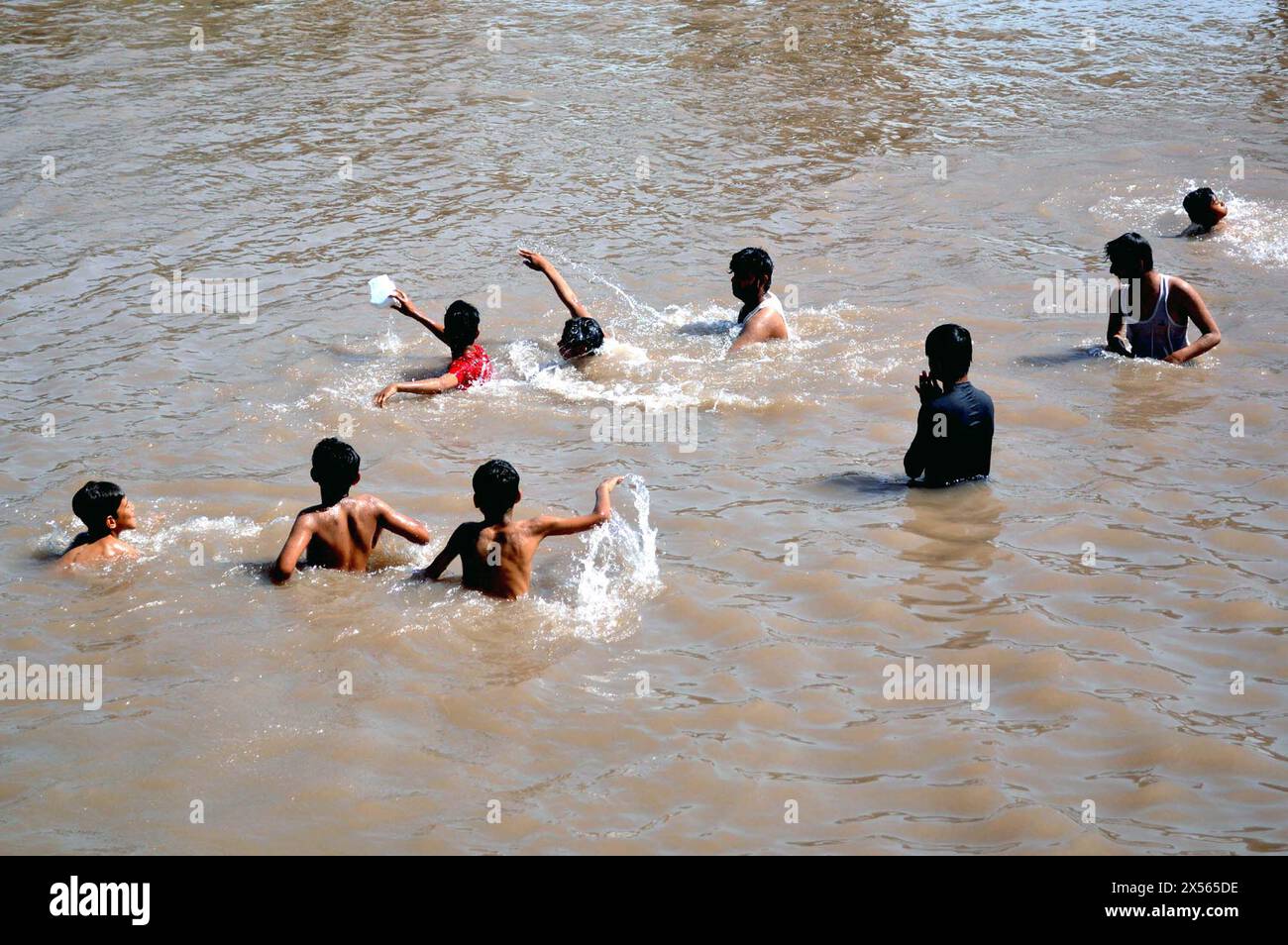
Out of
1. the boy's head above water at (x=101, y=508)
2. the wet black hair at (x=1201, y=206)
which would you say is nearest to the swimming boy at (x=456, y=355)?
the boy's head above water at (x=101, y=508)

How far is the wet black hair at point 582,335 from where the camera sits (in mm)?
9047

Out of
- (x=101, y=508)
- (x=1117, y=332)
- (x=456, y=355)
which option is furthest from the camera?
(x=1117, y=332)

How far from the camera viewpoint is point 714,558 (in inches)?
260

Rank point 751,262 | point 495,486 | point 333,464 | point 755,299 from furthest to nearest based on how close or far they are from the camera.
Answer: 1. point 755,299
2. point 751,262
3. point 333,464
4. point 495,486

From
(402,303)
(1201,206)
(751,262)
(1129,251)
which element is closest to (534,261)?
(402,303)

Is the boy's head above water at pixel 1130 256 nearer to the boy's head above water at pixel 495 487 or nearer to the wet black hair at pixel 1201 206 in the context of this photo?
the wet black hair at pixel 1201 206

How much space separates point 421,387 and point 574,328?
1189mm

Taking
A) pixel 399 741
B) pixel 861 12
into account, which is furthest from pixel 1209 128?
pixel 399 741

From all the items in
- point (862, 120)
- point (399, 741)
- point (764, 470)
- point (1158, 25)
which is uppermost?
point (1158, 25)

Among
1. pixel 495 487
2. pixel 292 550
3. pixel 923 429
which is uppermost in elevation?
pixel 923 429

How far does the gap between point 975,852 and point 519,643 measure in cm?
236

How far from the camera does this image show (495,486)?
6078 millimetres

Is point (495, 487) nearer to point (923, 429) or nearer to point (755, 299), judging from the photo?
point (923, 429)

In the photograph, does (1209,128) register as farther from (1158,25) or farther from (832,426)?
(832,426)
